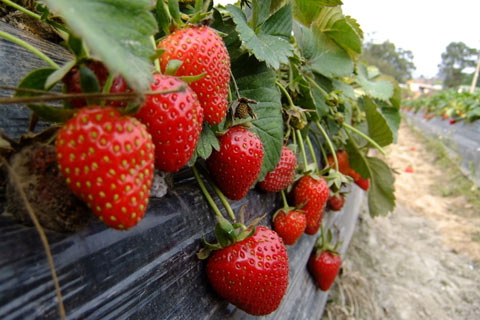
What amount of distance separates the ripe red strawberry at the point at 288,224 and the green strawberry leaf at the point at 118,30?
0.65 meters

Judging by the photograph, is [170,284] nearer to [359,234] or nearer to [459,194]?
[359,234]

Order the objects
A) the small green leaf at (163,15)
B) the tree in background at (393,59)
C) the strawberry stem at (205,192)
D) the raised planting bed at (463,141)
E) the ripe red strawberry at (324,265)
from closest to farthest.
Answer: the small green leaf at (163,15)
the strawberry stem at (205,192)
the ripe red strawberry at (324,265)
the raised planting bed at (463,141)
the tree in background at (393,59)

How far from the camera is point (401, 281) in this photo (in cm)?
185

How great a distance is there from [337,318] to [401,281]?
606 millimetres

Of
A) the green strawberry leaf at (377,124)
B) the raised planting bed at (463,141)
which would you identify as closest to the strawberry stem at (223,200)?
the green strawberry leaf at (377,124)

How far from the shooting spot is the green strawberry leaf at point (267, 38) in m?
0.61

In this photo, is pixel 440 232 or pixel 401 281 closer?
pixel 401 281

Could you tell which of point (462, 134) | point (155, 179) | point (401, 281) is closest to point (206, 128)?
point (155, 179)

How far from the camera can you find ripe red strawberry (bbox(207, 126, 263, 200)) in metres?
0.57

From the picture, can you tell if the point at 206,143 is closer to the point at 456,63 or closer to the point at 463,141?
the point at 463,141

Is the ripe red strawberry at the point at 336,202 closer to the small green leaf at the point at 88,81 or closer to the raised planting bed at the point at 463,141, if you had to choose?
the small green leaf at the point at 88,81

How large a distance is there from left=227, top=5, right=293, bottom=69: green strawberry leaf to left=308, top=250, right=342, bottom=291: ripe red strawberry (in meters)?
0.83

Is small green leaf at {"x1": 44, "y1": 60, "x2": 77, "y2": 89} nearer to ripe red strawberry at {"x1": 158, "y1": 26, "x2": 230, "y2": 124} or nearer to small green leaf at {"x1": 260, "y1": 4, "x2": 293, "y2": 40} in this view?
ripe red strawberry at {"x1": 158, "y1": 26, "x2": 230, "y2": 124}

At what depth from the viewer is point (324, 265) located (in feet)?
4.02
